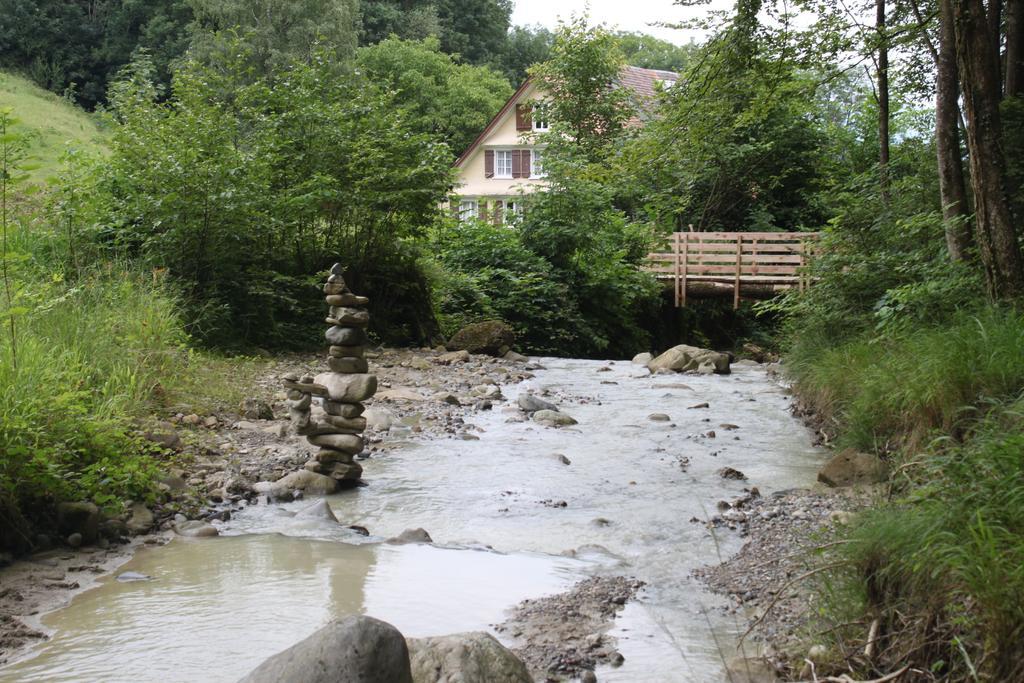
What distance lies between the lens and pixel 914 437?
6.20 metres

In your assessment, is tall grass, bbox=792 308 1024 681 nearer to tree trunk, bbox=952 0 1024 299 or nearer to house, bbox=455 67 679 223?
tree trunk, bbox=952 0 1024 299

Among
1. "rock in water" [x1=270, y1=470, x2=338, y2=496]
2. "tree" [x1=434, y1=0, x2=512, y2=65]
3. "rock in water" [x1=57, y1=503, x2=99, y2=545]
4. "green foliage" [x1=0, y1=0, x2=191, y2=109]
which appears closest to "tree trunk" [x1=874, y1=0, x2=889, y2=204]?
"rock in water" [x1=270, y1=470, x2=338, y2=496]

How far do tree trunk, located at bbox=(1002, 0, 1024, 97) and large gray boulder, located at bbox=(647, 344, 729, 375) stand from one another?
6926 millimetres

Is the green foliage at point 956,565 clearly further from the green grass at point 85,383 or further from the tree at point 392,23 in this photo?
the tree at point 392,23

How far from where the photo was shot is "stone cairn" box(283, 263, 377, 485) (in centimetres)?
684

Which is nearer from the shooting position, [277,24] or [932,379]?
[932,379]

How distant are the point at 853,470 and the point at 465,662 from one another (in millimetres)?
4123

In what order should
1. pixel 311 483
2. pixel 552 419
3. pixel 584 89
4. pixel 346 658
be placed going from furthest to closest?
pixel 584 89 < pixel 552 419 < pixel 311 483 < pixel 346 658

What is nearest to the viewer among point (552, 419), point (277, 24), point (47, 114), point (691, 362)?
point (552, 419)

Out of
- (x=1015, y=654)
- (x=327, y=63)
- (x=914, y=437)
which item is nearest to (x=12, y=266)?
(x=914, y=437)

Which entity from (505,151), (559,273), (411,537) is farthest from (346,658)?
(505,151)

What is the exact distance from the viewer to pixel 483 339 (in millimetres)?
16828

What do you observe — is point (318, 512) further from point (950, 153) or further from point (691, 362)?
point (691, 362)

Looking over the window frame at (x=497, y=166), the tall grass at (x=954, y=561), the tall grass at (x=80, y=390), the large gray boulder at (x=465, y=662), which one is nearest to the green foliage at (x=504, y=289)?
the tall grass at (x=80, y=390)
